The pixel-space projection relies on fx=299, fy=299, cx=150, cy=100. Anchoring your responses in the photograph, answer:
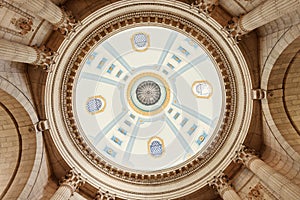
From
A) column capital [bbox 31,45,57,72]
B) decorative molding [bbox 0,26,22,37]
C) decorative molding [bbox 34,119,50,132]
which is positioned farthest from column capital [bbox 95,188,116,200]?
decorative molding [bbox 0,26,22,37]

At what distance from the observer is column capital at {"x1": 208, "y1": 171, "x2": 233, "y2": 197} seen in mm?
14105

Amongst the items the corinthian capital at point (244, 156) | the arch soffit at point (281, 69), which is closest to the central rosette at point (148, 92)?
the corinthian capital at point (244, 156)

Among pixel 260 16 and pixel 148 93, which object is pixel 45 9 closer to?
pixel 260 16

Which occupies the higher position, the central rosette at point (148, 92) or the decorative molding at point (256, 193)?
the central rosette at point (148, 92)

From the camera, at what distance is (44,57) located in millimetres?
12922

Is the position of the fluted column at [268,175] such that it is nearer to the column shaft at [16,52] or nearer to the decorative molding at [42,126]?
the decorative molding at [42,126]

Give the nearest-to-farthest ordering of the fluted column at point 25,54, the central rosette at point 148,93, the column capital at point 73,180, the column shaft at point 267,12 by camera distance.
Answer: the column shaft at point 267,12, the fluted column at point 25,54, the column capital at point 73,180, the central rosette at point 148,93

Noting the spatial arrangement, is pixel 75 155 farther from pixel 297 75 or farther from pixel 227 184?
pixel 297 75

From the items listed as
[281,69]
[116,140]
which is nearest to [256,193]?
[281,69]

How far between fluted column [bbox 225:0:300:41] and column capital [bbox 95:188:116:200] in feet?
31.4

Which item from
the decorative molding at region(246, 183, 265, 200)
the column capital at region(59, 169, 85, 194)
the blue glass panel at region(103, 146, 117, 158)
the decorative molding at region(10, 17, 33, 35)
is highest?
the decorative molding at region(10, 17, 33, 35)

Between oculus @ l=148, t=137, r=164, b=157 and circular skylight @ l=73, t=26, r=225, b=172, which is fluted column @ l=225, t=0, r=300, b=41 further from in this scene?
oculus @ l=148, t=137, r=164, b=157

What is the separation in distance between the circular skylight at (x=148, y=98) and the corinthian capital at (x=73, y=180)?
3722 mm

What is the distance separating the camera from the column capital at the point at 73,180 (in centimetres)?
1402
